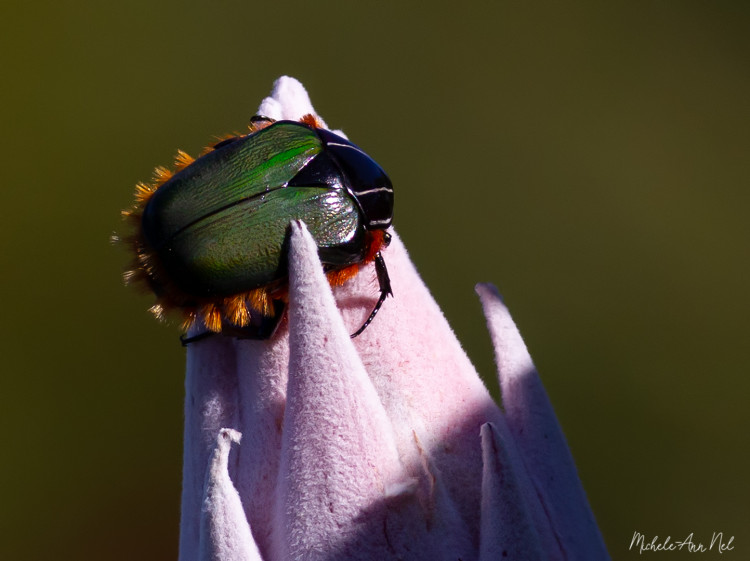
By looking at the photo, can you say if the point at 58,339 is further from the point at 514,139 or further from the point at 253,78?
the point at 514,139

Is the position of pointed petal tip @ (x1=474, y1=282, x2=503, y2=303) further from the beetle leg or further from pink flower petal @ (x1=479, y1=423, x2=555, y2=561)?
pink flower petal @ (x1=479, y1=423, x2=555, y2=561)

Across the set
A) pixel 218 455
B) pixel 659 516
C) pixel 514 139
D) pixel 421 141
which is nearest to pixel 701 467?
pixel 659 516

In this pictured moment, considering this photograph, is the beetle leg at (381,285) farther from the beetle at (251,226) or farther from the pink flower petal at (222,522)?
the pink flower petal at (222,522)

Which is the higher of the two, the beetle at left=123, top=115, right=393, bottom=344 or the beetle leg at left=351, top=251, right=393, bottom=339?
the beetle at left=123, top=115, right=393, bottom=344
